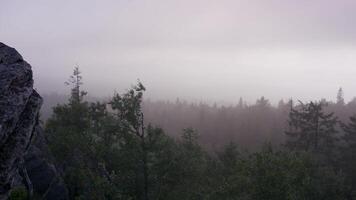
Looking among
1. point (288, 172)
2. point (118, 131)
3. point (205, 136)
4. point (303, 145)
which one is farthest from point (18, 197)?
point (205, 136)

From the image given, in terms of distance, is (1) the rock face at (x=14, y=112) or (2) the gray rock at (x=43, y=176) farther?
(2) the gray rock at (x=43, y=176)

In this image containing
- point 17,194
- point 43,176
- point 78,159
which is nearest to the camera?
point 17,194

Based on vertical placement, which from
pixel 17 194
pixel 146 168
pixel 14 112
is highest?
pixel 14 112

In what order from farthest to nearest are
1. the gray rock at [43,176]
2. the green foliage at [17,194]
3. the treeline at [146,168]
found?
the gray rock at [43,176]
the treeline at [146,168]
the green foliage at [17,194]

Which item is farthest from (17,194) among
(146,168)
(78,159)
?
(78,159)

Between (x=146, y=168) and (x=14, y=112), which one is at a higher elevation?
(x=14, y=112)

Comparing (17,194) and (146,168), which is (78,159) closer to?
(146,168)

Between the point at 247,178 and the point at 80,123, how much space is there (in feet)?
80.8

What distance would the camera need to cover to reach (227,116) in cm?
17325

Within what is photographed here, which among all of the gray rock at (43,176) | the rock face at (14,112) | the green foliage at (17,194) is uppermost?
the rock face at (14,112)

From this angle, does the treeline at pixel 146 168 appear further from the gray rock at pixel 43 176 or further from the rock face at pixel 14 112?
the rock face at pixel 14 112

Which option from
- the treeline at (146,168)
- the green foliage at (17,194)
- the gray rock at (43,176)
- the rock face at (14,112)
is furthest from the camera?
the gray rock at (43,176)

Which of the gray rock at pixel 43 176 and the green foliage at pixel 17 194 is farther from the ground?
the green foliage at pixel 17 194

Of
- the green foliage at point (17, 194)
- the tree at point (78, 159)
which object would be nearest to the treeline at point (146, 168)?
the tree at point (78, 159)
